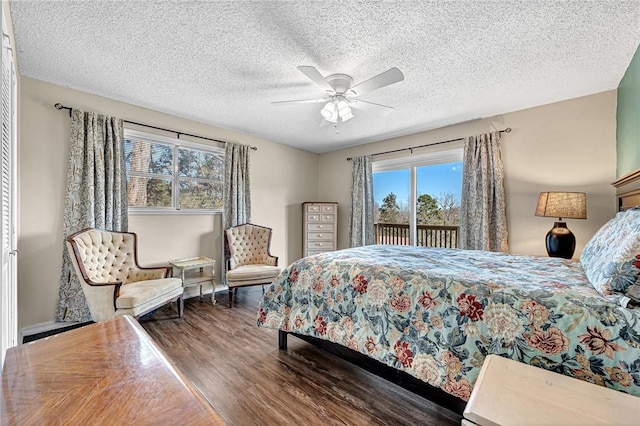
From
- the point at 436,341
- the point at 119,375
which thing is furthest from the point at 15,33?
the point at 436,341

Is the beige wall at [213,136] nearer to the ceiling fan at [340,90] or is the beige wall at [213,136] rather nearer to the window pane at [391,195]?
the window pane at [391,195]

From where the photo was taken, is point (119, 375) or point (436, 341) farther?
point (436, 341)

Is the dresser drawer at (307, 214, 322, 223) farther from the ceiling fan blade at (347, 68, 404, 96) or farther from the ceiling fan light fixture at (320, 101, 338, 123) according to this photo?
the ceiling fan blade at (347, 68, 404, 96)

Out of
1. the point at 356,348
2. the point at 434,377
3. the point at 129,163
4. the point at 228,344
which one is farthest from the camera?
the point at 129,163

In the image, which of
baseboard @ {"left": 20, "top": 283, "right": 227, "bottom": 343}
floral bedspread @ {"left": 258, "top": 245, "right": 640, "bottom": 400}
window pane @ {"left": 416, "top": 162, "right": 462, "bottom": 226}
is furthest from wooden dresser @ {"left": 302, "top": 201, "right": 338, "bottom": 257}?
baseboard @ {"left": 20, "top": 283, "right": 227, "bottom": 343}

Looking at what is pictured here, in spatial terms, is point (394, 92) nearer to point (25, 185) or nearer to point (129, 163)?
point (129, 163)

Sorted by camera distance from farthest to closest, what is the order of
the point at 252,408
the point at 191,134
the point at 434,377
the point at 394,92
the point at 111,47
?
1. the point at 191,134
2. the point at 394,92
3. the point at 111,47
4. the point at 252,408
5. the point at 434,377

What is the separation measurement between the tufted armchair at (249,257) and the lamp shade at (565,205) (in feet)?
10.4

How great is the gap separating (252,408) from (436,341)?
1217 mm

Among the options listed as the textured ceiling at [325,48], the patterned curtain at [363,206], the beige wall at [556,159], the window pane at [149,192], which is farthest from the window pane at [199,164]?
the beige wall at [556,159]

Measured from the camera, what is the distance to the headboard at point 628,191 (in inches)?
79.7

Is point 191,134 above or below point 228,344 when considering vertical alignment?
above

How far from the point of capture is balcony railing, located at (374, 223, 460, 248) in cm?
404

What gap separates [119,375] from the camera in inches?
30.2
